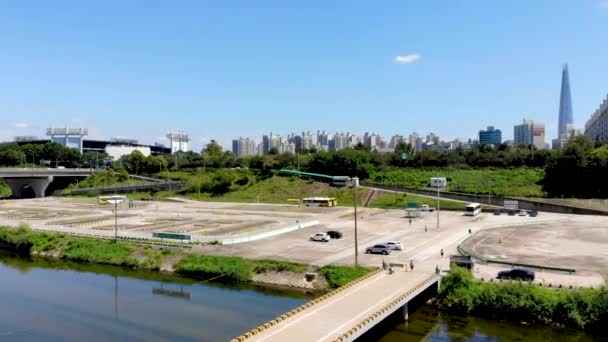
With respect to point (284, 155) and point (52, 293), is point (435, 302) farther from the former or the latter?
point (284, 155)

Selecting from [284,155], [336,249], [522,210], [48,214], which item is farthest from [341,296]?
[284,155]

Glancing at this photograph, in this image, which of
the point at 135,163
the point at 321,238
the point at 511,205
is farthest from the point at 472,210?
the point at 135,163

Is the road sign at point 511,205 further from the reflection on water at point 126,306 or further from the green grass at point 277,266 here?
the reflection on water at point 126,306

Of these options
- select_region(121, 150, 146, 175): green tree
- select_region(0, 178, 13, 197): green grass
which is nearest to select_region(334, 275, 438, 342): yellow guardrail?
select_region(121, 150, 146, 175): green tree

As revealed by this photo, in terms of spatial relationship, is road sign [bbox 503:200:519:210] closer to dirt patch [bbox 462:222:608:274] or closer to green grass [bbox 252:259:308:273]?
dirt patch [bbox 462:222:608:274]

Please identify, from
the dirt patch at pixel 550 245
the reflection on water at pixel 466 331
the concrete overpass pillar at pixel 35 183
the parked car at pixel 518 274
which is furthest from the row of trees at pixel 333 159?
the reflection on water at pixel 466 331

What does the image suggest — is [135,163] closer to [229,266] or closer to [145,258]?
[145,258]
